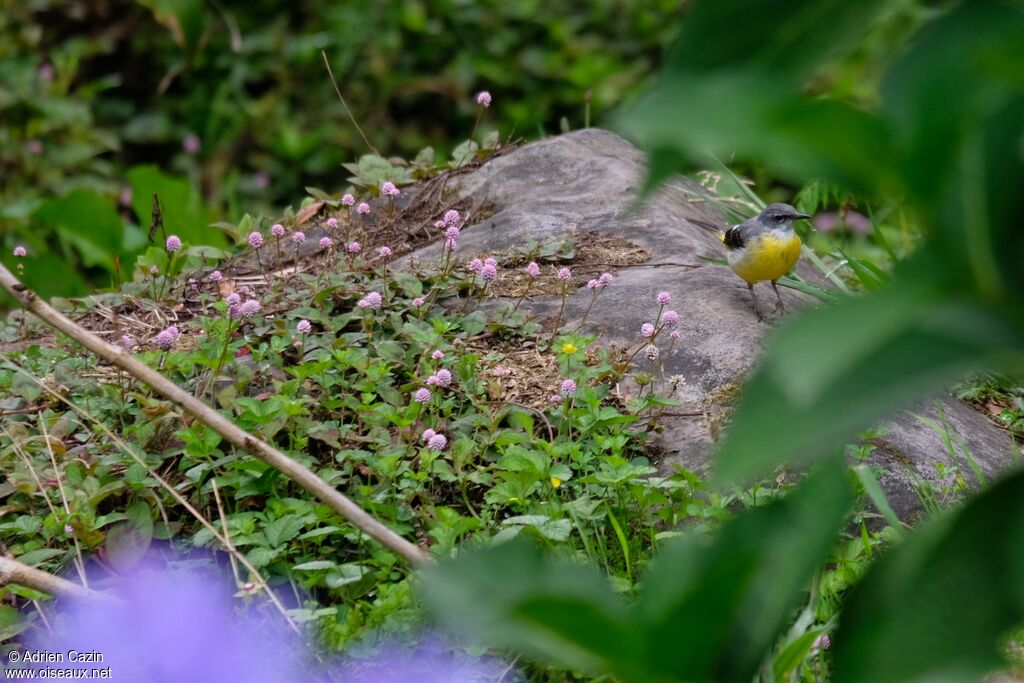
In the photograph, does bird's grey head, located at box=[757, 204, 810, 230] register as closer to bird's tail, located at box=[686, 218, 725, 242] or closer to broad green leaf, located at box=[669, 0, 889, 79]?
bird's tail, located at box=[686, 218, 725, 242]

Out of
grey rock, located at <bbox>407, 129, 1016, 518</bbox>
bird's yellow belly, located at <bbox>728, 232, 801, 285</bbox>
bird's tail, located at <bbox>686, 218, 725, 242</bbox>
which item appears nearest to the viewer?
grey rock, located at <bbox>407, 129, 1016, 518</bbox>

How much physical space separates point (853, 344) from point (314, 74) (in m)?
6.73

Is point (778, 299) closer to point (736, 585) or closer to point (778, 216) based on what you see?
point (778, 216)

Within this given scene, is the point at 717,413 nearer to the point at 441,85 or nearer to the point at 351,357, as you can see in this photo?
the point at 351,357

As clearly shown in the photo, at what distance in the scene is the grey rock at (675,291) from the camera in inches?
106

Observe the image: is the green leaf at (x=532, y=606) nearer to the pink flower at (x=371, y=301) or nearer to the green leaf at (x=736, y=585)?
the green leaf at (x=736, y=585)

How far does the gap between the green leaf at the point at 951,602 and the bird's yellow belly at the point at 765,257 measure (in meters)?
2.74

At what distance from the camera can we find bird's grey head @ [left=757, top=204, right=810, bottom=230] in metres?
3.73

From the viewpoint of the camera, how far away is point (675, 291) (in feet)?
10.9

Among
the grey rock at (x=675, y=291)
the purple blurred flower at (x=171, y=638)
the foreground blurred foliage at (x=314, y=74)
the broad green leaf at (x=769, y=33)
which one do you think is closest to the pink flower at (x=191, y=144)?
the foreground blurred foliage at (x=314, y=74)

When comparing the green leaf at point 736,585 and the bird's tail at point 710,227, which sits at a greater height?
the green leaf at point 736,585

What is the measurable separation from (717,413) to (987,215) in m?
2.16

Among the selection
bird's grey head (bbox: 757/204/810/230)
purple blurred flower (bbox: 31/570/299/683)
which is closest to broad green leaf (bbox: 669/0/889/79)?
purple blurred flower (bbox: 31/570/299/683)

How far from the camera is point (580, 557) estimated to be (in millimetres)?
2182
